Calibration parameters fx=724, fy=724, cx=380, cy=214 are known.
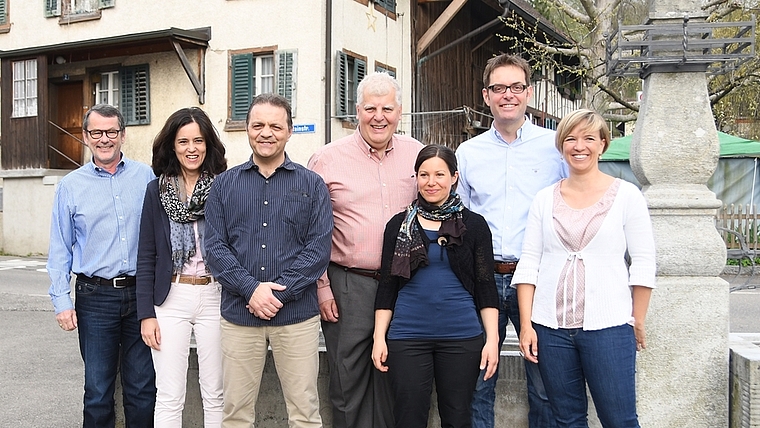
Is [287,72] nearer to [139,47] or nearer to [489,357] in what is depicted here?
[139,47]

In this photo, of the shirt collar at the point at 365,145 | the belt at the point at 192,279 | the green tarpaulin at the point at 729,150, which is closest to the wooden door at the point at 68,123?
the green tarpaulin at the point at 729,150

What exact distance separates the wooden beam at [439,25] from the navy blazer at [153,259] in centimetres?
1554

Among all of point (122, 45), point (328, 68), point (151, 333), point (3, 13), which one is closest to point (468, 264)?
point (151, 333)

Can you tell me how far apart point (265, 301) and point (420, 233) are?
2.54 ft

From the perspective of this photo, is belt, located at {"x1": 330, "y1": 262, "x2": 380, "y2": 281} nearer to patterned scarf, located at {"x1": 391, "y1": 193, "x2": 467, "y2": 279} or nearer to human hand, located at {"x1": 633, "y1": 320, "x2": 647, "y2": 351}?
patterned scarf, located at {"x1": 391, "y1": 193, "x2": 467, "y2": 279}

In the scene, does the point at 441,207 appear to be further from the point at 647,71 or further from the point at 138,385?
the point at 138,385

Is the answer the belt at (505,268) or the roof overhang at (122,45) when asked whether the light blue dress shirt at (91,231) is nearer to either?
the belt at (505,268)

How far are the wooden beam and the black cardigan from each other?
1560 cm

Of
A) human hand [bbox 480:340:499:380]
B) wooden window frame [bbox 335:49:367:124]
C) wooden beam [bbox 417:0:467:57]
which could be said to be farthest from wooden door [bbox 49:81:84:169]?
human hand [bbox 480:340:499:380]

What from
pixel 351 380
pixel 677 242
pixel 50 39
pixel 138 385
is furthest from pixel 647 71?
pixel 50 39

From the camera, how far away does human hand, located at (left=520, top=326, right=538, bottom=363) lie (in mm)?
3209

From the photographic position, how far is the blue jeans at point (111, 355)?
377cm

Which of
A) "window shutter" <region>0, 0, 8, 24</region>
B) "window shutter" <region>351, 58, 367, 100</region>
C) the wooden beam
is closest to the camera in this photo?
"window shutter" <region>351, 58, 367, 100</region>

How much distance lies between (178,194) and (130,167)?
0.48 metres
